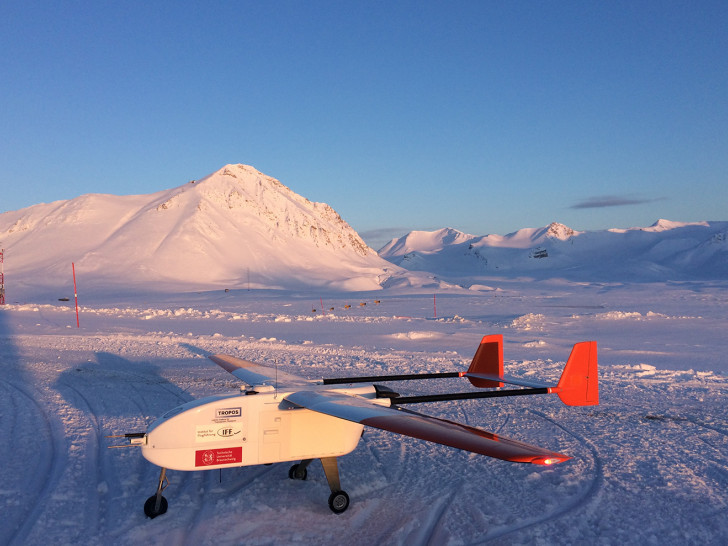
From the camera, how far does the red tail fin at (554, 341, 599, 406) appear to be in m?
9.49

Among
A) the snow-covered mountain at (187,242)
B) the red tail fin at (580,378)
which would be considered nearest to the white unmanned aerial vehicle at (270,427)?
the red tail fin at (580,378)

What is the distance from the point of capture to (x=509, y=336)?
28719 millimetres

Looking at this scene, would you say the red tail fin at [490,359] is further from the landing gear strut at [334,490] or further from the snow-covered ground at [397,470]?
the landing gear strut at [334,490]

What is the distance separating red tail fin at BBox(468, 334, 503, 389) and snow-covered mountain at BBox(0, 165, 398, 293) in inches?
3684

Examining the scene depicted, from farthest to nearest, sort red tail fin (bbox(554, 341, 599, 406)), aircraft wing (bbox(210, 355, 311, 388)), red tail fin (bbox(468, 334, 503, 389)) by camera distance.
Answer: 1. red tail fin (bbox(468, 334, 503, 389))
2. aircraft wing (bbox(210, 355, 311, 388))
3. red tail fin (bbox(554, 341, 599, 406))

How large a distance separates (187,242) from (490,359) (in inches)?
5252

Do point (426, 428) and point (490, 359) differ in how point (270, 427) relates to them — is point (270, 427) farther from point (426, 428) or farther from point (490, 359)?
point (490, 359)

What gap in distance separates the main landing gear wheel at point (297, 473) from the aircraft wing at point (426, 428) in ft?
6.95

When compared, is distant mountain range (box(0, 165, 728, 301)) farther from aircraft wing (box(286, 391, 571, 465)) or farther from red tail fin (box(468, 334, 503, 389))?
aircraft wing (box(286, 391, 571, 465))

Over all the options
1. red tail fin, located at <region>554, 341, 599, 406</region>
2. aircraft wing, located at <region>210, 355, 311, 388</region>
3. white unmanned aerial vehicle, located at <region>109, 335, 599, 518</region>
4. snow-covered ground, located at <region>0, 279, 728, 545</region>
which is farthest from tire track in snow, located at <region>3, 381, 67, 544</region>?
red tail fin, located at <region>554, 341, 599, 406</region>

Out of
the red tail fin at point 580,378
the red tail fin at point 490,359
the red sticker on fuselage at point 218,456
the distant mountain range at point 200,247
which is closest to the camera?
the red sticker on fuselage at point 218,456

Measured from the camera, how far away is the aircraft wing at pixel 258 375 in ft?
31.6

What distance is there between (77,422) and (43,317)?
3210 cm

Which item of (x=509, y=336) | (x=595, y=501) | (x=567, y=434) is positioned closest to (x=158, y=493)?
(x=595, y=501)
